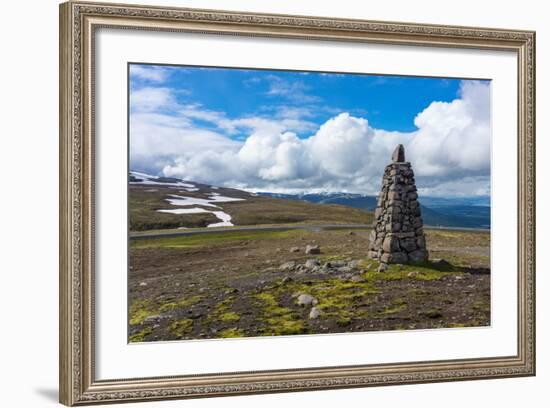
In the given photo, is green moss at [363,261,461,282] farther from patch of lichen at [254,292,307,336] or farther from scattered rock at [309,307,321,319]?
patch of lichen at [254,292,307,336]

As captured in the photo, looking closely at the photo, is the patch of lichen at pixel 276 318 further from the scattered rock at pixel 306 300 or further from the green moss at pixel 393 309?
the green moss at pixel 393 309

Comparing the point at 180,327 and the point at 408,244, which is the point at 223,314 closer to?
the point at 180,327

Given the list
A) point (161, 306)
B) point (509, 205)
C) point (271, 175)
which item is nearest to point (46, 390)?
point (161, 306)

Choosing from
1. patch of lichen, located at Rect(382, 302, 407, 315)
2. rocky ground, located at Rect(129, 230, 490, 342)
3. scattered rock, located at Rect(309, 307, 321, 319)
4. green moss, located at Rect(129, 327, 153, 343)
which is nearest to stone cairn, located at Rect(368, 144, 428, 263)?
rocky ground, located at Rect(129, 230, 490, 342)

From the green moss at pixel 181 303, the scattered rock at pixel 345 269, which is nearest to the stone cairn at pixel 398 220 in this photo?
the scattered rock at pixel 345 269

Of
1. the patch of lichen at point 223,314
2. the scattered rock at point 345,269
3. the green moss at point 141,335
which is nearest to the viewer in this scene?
the green moss at point 141,335
